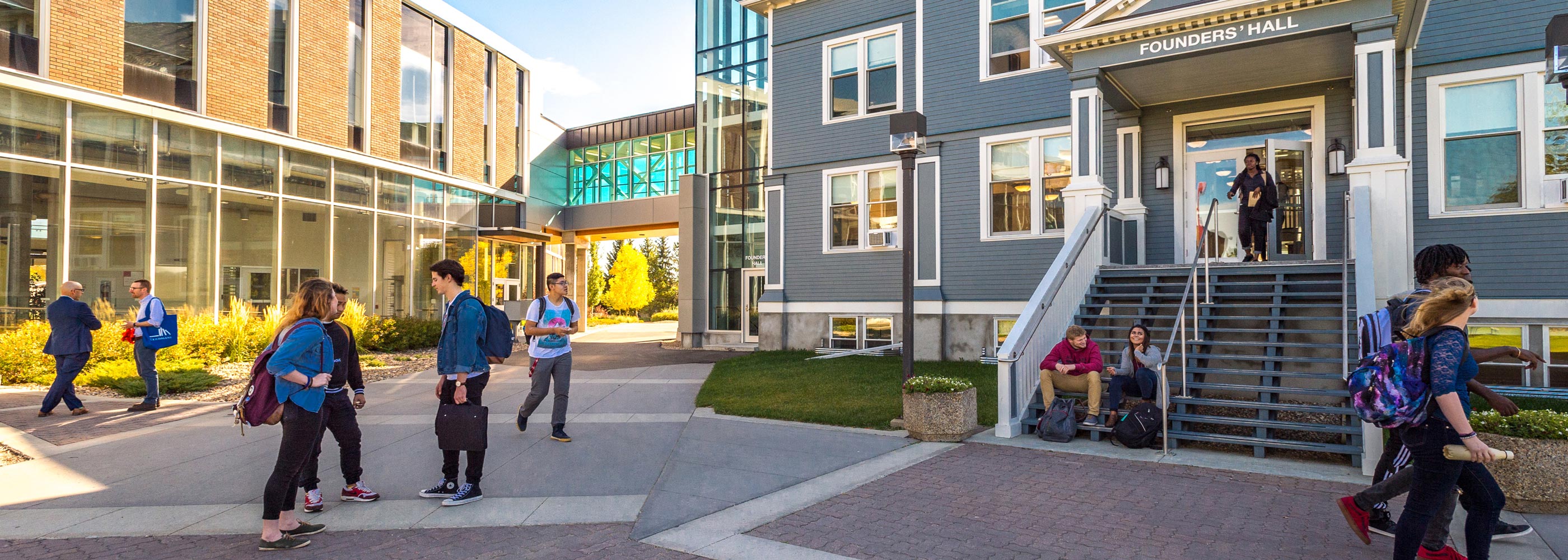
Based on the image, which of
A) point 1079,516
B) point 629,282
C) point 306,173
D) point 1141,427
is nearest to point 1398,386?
point 1079,516

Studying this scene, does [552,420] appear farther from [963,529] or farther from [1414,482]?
[1414,482]

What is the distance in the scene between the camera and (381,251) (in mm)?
23703

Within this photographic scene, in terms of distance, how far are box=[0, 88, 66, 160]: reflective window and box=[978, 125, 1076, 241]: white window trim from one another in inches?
695

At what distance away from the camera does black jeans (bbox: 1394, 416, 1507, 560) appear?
3762 millimetres

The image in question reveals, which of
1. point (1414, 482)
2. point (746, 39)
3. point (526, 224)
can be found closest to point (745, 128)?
point (746, 39)

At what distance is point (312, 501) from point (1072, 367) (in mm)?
6716

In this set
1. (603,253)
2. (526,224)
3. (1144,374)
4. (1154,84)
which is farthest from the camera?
(603,253)

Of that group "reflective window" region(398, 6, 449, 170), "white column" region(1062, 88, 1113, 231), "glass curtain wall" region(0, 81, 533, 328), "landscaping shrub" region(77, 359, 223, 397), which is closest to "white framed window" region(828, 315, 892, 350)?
"white column" region(1062, 88, 1113, 231)

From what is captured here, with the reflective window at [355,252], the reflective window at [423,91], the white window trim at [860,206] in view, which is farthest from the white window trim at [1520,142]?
the reflective window at [423,91]

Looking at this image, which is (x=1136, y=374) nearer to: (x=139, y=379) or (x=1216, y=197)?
(x=1216, y=197)

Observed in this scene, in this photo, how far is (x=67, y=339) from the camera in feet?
30.6

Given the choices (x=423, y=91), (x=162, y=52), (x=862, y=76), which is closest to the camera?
(x=862, y=76)

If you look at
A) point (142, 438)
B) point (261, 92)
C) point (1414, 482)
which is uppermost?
point (261, 92)

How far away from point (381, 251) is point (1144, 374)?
22.2 m
